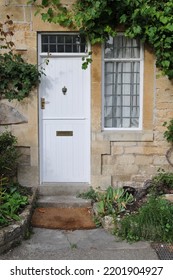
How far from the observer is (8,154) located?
20.9 feet

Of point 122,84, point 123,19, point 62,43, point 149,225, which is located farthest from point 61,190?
point 123,19

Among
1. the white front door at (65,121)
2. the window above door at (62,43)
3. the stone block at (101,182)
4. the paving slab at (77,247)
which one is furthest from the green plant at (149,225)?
the window above door at (62,43)

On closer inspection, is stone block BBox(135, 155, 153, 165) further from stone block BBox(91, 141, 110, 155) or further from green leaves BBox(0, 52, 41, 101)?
green leaves BBox(0, 52, 41, 101)

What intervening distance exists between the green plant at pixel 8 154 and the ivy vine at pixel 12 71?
678mm

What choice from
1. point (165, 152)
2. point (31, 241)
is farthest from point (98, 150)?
point (31, 241)

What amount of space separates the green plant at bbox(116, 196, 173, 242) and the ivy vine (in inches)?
111

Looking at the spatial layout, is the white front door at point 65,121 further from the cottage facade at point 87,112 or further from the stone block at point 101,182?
the stone block at point 101,182

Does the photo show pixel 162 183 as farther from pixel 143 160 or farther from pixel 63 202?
pixel 63 202

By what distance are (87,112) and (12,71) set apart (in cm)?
148

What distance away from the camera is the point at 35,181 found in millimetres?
6918

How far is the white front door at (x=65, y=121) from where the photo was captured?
271 inches

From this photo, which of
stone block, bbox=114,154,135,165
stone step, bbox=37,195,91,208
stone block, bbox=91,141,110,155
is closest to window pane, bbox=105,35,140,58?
stone block, bbox=91,141,110,155

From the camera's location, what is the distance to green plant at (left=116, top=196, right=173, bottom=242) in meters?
5.29

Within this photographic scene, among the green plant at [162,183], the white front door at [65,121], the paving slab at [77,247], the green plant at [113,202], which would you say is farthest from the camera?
the white front door at [65,121]
